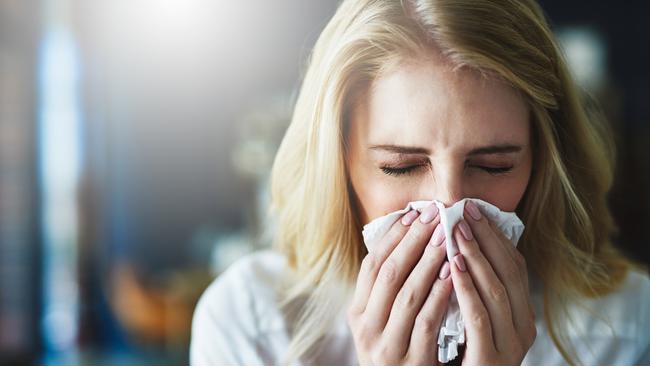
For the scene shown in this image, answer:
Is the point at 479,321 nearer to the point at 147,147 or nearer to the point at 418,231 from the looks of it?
the point at 418,231

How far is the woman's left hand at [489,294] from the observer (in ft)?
2.75

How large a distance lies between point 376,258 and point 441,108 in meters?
0.22

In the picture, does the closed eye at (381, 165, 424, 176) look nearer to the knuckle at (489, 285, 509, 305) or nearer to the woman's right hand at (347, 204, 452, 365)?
the woman's right hand at (347, 204, 452, 365)

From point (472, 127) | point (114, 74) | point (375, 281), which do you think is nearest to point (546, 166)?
point (472, 127)

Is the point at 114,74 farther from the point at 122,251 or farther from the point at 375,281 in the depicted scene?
the point at 375,281

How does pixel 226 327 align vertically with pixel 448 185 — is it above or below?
below

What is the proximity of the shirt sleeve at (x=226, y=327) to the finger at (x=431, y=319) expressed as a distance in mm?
290

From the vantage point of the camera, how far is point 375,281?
0.89 meters

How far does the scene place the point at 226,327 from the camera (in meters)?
1.06

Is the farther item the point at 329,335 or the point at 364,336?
the point at 329,335

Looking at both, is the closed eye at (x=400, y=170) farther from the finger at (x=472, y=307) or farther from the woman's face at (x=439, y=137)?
the finger at (x=472, y=307)

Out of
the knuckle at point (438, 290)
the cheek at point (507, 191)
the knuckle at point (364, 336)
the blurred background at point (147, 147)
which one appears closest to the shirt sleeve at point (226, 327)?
the knuckle at point (364, 336)

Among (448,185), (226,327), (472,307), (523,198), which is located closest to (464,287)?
(472,307)

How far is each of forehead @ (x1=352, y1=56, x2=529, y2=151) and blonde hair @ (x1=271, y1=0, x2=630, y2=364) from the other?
2 cm
